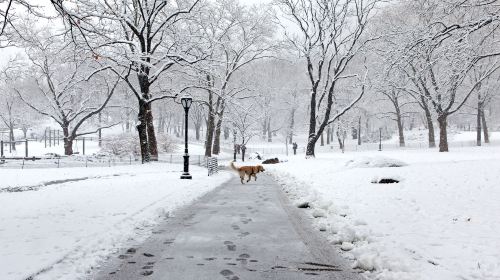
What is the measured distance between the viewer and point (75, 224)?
7.43 m

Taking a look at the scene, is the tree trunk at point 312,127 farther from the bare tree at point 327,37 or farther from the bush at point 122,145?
the bush at point 122,145

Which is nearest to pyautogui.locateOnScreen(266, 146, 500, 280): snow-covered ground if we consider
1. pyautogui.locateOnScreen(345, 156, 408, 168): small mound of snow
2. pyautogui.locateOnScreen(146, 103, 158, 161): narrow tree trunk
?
pyautogui.locateOnScreen(345, 156, 408, 168): small mound of snow

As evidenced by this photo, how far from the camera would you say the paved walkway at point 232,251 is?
491 cm

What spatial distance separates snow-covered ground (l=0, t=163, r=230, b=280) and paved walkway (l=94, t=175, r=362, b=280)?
0.40 meters

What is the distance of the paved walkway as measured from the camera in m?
4.91

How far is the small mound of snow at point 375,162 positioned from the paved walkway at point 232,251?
30.0 feet

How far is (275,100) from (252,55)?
39.2m

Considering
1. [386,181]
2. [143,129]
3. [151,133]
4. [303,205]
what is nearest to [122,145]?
[151,133]

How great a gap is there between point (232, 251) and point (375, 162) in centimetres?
1290

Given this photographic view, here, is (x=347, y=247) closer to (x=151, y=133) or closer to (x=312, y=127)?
(x=151, y=133)

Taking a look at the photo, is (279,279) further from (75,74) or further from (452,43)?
(75,74)

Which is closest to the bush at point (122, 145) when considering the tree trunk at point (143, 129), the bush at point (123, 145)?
the bush at point (123, 145)

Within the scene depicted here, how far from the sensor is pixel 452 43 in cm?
991

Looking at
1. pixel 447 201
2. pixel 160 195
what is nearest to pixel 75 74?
pixel 160 195
